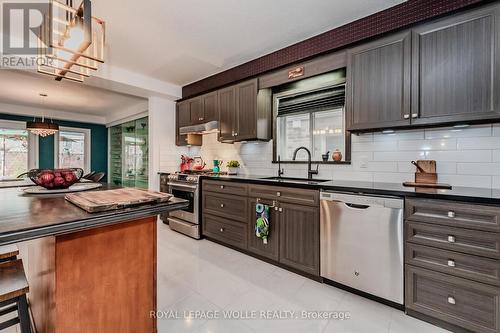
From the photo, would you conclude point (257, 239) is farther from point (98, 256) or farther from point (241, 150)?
point (98, 256)

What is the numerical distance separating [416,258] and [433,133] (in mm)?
1196

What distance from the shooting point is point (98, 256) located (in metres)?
1.18

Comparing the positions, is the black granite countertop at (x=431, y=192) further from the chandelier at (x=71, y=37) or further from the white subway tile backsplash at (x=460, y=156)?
the chandelier at (x=71, y=37)

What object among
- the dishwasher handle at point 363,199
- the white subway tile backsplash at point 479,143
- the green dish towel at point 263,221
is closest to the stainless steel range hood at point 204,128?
the green dish towel at point 263,221

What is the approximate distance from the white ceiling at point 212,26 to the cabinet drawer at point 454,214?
1.77m

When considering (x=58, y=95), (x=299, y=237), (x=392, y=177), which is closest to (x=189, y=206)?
(x=299, y=237)

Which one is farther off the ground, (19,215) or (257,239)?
(19,215)

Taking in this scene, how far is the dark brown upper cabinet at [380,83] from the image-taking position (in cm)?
210

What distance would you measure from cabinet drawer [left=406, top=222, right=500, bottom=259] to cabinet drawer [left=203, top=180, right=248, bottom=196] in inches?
68.6

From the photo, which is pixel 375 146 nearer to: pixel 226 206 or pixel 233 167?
pixel 226 206

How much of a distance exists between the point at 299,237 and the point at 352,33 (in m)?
2.14

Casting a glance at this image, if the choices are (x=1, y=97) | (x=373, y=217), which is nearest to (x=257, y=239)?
(x=373, y=217)

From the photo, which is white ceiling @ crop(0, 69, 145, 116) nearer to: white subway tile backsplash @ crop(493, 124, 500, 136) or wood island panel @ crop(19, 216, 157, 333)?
wood island panel @ crop(19, 216, 157, 333)

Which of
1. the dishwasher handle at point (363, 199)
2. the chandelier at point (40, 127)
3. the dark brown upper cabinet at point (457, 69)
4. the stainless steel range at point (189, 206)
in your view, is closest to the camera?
the dark brown upper cabinet at point (457, 69)
